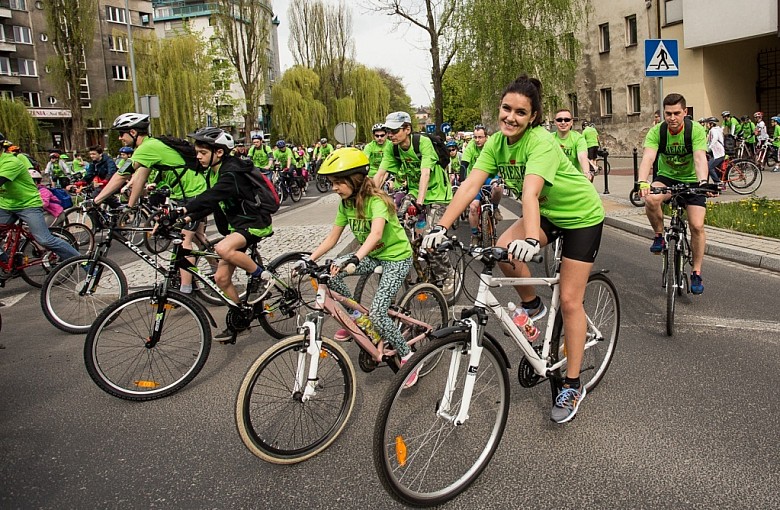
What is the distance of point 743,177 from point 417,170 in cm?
1028

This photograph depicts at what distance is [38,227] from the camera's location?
25.3 ft

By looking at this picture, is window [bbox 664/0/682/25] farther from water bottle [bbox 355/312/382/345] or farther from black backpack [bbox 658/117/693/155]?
water bottle [bbox 355/312/382/345]

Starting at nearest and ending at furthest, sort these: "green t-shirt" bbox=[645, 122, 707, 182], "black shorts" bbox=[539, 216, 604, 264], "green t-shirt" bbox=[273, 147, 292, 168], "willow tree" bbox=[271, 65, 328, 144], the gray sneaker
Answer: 1. the gray sneaker
2. "black shorts" bbox=[539, 216, 604, 264]
3. "green t-shirt" bbox=[645, 122, 707, 182]
4. "green t-shirt" bbox=[273, 147, 292, 168]
5. "willow tree" bbox=[271, 65, 328, 144]

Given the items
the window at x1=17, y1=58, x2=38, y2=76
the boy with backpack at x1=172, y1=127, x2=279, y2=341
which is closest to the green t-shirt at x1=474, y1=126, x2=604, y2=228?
the boy with backpack at x1=172, y1=127, x2=279, y2=341

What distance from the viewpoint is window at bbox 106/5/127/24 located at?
187 ft

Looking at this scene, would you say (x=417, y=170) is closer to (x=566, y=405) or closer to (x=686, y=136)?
(x=686, y=136)

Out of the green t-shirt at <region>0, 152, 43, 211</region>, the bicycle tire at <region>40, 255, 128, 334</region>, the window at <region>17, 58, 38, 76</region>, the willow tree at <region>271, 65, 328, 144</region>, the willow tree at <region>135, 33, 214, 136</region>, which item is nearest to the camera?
the bicycle tire at <region>40, 255, 128, 334</region>

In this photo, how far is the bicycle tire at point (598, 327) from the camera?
4.09 meters

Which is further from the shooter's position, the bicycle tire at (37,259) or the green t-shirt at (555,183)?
the bicycle tire at (37,259)

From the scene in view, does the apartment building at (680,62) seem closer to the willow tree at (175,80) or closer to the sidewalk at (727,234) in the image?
the sidewalk at (727,234)

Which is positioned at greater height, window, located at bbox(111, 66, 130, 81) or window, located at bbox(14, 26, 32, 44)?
window, located at bbox(14, 26, 32, 44)

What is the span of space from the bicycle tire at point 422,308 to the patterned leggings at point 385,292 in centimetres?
19

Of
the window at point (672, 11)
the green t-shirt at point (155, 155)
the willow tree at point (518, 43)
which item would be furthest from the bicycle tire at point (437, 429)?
the window at point (672, 11)

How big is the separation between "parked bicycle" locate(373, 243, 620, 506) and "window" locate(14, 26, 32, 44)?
58.8 meters
